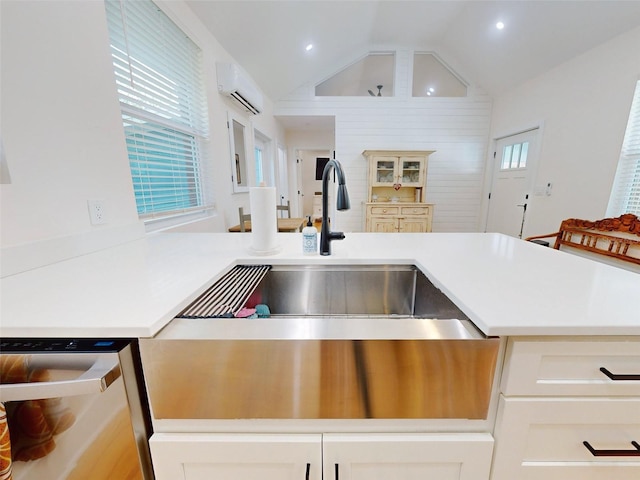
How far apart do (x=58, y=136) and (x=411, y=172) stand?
4.20 meters

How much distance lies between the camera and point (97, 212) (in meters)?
1.14

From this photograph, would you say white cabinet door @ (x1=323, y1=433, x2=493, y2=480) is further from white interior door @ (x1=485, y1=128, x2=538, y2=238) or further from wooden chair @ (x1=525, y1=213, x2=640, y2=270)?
white interior door @ (x1=485, y1=128, x2=538, y2=238)

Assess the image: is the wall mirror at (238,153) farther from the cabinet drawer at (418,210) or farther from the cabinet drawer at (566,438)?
the cabinet drawer at (566,438)

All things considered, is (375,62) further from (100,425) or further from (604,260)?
(100,425)

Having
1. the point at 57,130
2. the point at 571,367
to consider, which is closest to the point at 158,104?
the point at 57,130

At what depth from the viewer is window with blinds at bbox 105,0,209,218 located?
1.47 meters

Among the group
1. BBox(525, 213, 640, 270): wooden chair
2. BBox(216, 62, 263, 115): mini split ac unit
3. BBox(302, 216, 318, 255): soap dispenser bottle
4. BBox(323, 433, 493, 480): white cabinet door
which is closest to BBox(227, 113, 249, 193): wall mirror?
BBox(216, 62, 263, 115): mini split ac unit

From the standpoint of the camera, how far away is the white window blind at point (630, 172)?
7.63ft

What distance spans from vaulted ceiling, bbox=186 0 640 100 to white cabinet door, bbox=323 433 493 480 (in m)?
2.90

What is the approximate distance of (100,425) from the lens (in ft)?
1.68

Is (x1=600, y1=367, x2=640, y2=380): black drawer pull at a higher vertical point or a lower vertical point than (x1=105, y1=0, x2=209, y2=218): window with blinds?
lower

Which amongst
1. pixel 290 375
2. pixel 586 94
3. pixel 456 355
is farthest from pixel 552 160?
pixel 290 375

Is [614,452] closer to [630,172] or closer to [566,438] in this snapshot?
[566,438]

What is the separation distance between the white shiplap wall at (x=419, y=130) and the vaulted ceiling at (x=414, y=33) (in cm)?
36
